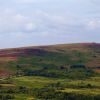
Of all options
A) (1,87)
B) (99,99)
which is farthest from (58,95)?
(1,87)

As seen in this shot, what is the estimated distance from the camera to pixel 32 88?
177250 mm

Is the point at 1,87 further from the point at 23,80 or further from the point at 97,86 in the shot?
the point at 97,86

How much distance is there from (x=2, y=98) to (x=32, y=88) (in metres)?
27.1

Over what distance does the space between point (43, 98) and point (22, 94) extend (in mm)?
10884

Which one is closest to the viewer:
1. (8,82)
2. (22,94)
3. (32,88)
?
(22,94)

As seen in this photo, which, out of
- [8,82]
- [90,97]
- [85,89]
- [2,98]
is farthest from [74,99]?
[8,82]

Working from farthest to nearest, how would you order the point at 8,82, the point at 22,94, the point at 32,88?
the point at 8,82
the point at 32,88
the point at 22,94

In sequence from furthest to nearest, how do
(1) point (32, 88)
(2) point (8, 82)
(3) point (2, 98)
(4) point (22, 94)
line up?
(2) point (8, 82) → (1) point (32, 88) → (4) point (22, 94) → (3) point (2, 98)

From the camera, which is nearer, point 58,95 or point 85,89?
point 58,95

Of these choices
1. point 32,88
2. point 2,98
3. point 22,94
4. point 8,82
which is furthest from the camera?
point 8,82

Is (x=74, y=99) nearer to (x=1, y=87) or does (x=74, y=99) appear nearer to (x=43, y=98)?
(x=43, y=98)

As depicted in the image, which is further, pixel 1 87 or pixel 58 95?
pixel 1 87

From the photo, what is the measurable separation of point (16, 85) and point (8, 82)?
27.9 feet

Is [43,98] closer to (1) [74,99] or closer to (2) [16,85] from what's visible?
(1) [74,99]
